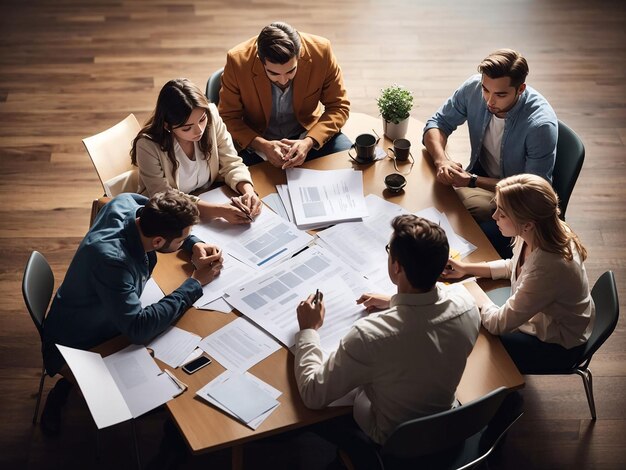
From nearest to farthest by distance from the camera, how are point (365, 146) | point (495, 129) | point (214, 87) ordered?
point (365, 146), point (495, 129), point (214, 87)

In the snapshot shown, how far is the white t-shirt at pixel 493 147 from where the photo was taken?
3221mm

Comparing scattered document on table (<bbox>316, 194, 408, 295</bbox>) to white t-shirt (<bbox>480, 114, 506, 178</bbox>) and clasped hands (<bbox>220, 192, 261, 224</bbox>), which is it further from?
white t-shirt (<bbox>480, 114, 506, 178</bbox>)

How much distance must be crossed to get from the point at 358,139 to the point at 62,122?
8.18 ft

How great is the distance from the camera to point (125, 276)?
2396 millimetres

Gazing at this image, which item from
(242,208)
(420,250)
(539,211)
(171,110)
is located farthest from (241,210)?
Result: (539,211)

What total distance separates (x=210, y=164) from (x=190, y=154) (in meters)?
0.10

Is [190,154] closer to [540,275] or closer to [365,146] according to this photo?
[365,146]

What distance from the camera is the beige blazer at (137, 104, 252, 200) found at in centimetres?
292

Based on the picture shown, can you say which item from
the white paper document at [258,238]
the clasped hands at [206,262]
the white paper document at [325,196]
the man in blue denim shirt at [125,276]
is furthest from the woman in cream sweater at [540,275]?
the man in blue denim shirt at [125,276]

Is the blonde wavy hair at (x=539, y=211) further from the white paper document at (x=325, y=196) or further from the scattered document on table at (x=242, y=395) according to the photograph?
the scattered document on table at (x=242, y=395)

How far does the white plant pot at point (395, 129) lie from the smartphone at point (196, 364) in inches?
58.5

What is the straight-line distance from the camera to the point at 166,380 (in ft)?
7.44

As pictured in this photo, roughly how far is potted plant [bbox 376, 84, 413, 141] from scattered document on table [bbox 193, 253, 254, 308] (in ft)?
3.42

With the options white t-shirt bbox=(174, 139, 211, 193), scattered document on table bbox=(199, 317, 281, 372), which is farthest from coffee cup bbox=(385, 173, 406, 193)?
scattered document on table bbox=(199, 317, 281, 372)
